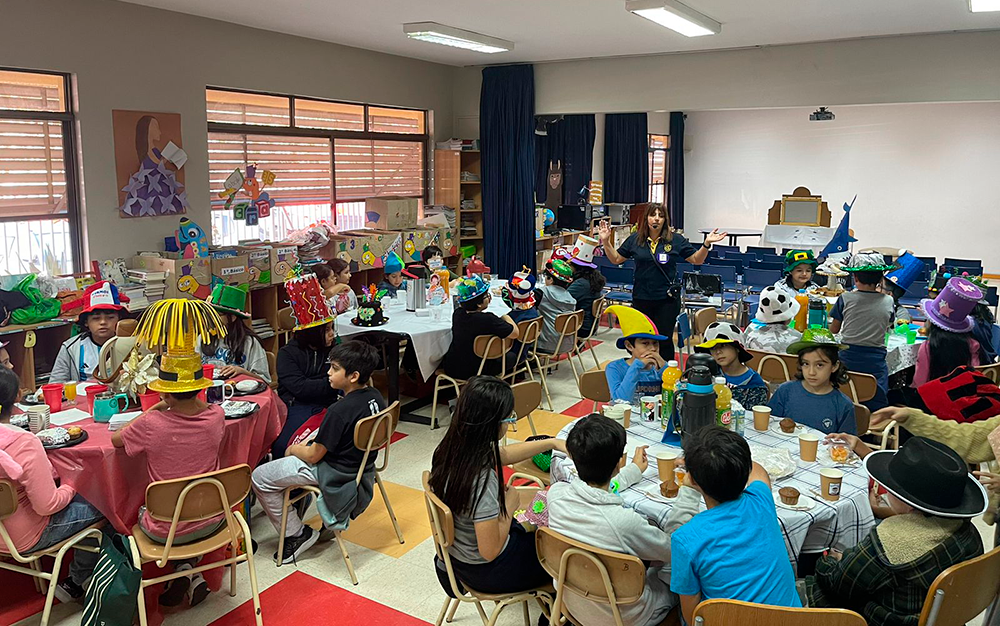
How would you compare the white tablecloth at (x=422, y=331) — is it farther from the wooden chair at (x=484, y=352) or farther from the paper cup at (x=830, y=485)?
the paper cup at (x=830, y=485)

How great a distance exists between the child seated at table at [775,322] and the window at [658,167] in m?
10.7

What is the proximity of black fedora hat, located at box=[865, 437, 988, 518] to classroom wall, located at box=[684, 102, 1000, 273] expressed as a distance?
1333 centimetres

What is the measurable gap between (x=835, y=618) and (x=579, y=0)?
4.86 metres

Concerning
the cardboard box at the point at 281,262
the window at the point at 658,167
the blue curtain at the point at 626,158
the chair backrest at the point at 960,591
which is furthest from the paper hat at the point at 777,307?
the window at the point at 658,167

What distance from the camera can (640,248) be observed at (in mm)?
6703

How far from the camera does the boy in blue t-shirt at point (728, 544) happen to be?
2.30m

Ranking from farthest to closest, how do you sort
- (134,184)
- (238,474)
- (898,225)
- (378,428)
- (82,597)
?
(898,225) < (134,184) < (378,428) < (82,597) < (238,474)

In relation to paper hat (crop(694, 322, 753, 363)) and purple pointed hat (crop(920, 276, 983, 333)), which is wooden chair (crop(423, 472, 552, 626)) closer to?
paper hat (crop(694, 322, 753, 363))

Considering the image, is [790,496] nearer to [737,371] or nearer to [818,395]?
[818,395]

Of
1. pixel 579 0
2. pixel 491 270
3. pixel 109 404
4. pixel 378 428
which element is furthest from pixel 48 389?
pixel 491 270

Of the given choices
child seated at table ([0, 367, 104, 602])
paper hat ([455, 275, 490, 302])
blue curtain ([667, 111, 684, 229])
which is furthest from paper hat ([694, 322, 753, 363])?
blue curtain ([667, 111, 684, 229])

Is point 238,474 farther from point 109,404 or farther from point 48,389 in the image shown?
point 48,389

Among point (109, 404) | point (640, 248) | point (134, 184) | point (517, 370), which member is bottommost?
point (517, 370)

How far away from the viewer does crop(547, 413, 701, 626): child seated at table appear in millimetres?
2553
